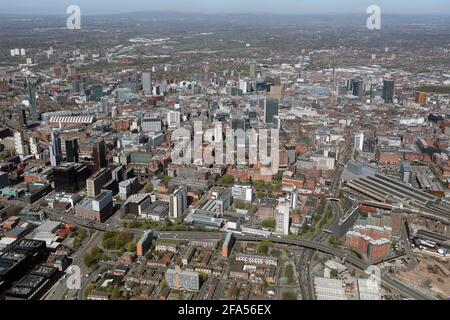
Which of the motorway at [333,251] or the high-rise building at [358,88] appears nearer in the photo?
the motorway at [333,251]

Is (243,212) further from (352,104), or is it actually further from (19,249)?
(352,104)

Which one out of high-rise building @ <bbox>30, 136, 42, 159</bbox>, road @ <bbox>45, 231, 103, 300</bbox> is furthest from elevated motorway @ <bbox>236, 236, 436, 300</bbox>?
high-rise building @ <bbox>30, 136, 42, 159</bbox>

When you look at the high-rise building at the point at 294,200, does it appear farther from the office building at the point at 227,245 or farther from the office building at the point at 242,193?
the office building at the point at 227,245

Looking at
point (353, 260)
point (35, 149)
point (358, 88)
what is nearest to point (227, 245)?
point (353, 260)

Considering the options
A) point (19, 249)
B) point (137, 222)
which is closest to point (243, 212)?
point (137, 222)

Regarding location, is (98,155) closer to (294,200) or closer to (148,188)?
(148,188)

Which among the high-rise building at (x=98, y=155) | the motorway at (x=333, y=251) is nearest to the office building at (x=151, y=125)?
the high-rise building at (x=98, y=155)
